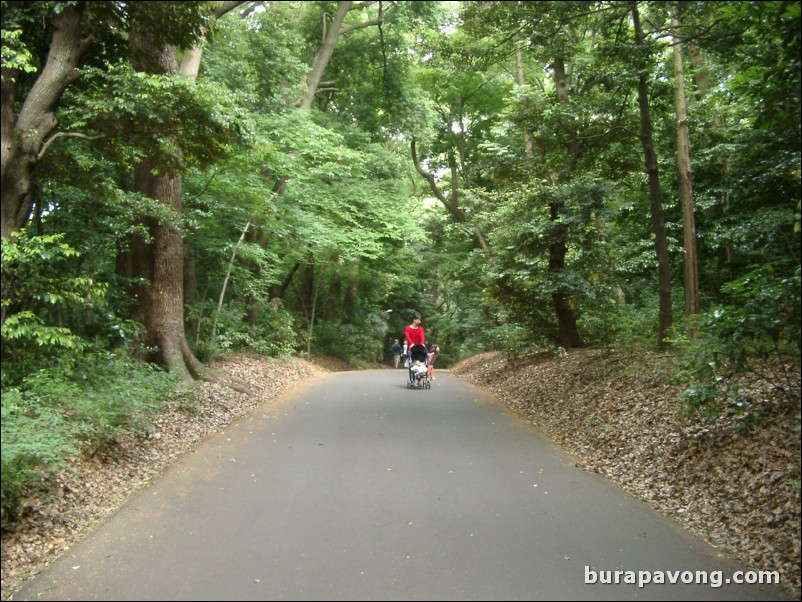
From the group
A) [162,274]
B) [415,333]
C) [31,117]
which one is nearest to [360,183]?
[415,333]

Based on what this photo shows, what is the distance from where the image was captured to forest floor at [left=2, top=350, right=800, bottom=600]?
459cm

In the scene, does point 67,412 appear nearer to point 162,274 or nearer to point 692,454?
point 162,274

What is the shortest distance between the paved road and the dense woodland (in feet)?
3.96

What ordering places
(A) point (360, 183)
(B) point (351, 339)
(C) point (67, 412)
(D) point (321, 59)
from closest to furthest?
1. (C) point (67, 412)
2. (D) point (321, 59)
3. (A) point (360, 183)
4. (B) point (351, 339)

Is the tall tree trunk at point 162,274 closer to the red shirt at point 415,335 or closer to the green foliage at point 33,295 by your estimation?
the green foliage at point 33,295

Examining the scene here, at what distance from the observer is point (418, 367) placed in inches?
595

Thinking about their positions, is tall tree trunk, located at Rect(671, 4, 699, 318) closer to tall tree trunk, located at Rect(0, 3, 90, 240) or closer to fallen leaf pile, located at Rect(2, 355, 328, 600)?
fallen leaf pile, located at Rect(2, 355, 328, 600)

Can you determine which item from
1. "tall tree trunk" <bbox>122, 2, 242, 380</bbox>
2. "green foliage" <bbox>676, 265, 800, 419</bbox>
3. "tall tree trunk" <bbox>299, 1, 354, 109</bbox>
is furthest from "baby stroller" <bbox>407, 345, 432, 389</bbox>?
"tall tree trunk" <bbox>299, 1, 354, 109</bbox>

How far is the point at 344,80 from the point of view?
23047 millimetres

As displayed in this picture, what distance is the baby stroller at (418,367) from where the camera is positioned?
1511 centimetres

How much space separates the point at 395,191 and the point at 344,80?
5.10m

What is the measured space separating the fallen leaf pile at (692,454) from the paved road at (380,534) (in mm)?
335

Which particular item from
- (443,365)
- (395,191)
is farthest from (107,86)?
(443,365)

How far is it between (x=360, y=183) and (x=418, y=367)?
30.9ft
